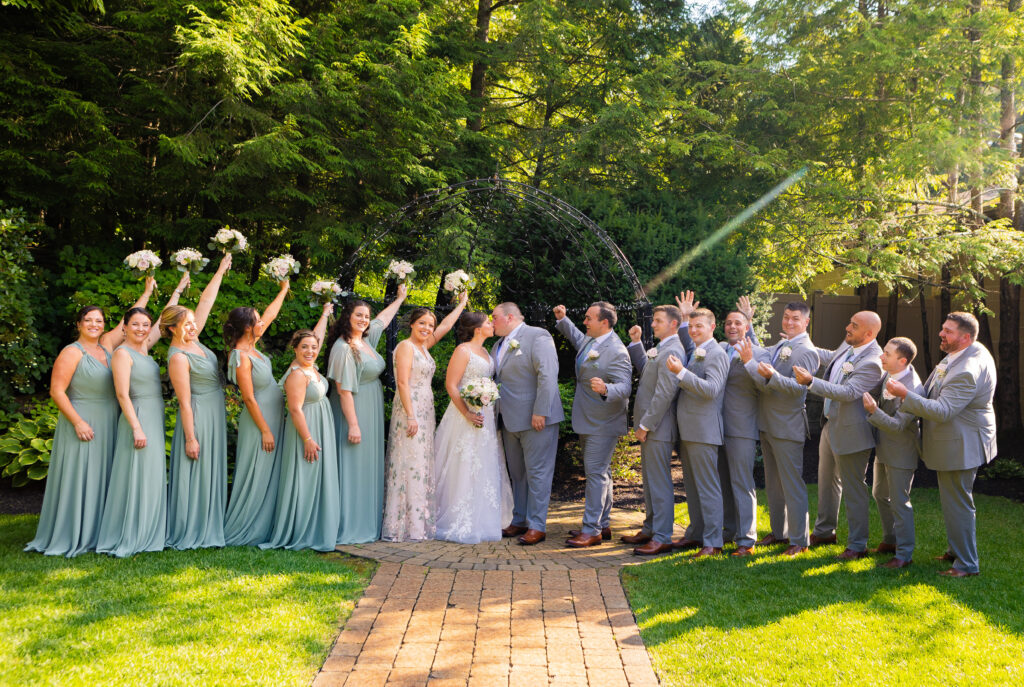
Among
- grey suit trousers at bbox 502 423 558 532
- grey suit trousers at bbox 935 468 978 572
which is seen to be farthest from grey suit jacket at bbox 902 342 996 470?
grey suit trousers at bbox 502 423 558 532

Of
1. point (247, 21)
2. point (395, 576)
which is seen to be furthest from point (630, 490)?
point (247, 21)

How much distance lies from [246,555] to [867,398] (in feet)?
15.9

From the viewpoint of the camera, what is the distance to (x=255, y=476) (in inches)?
257

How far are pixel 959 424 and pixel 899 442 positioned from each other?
1.46ft

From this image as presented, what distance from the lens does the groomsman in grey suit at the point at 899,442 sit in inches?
235

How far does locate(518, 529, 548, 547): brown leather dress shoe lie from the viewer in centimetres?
683

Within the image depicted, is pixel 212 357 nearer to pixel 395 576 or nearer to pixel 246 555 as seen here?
pixel 246 555

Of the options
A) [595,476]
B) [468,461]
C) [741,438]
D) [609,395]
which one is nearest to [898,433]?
[741,438]

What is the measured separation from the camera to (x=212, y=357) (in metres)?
6.42

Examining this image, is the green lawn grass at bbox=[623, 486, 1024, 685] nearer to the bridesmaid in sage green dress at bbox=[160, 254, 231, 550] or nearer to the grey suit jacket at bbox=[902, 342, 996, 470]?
the grey suit jacket at bbox=[902, 342, 996, 470]

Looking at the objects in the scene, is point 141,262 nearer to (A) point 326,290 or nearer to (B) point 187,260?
(B) point 187,260

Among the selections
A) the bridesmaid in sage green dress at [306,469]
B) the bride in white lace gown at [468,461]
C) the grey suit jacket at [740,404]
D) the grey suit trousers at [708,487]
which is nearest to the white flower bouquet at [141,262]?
the bridesmaid in sage green dress at [306,469]

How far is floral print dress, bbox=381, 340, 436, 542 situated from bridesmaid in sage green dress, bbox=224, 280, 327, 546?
38.4 inches

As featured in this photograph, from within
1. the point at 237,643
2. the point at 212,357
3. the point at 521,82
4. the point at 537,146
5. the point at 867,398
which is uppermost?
the point at 521,82
